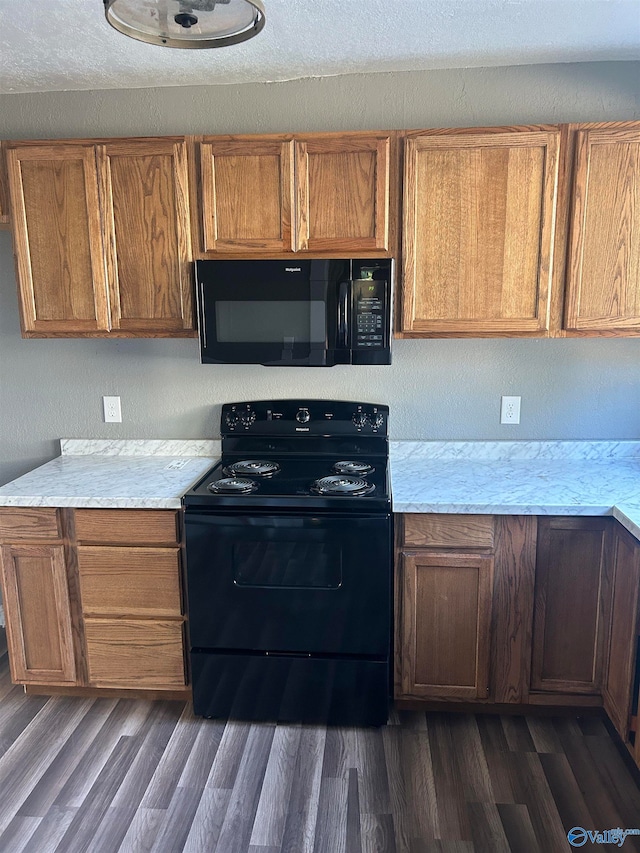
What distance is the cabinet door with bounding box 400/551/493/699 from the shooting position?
2182 mm

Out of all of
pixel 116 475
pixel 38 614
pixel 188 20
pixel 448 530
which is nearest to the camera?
pixel 188 20

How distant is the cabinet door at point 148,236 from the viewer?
2258 mm

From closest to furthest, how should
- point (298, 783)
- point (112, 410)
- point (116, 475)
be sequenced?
point (298, 783), point (116, 475), point (112, 410)

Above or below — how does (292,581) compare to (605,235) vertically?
below

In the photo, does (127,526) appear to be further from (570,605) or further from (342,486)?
(570,605)

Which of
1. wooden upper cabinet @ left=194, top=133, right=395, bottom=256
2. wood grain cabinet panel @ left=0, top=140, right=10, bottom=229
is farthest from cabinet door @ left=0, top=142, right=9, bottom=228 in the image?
wooden upper cabinet @ left=194, top=133, right=395, bottom=256

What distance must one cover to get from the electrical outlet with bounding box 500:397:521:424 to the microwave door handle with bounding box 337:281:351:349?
2.56 ft

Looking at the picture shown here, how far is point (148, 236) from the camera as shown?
2.31m

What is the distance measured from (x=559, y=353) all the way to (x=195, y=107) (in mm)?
1749

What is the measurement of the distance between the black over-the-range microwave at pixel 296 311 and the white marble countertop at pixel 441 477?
1.67 feet

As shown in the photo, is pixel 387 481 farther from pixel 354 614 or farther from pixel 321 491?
pixel 354 614

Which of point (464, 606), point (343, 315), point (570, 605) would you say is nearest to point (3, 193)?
point (343, 315)

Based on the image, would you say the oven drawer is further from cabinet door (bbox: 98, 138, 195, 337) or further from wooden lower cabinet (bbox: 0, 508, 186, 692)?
cabinet door (bbox: 98, 138, 195, 337)

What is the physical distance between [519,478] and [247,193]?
144cm
